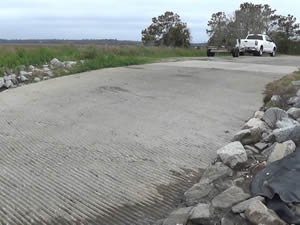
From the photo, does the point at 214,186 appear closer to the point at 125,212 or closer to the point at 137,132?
the point at 125,212

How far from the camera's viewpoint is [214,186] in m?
4.52

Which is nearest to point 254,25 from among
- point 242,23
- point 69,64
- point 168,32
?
point 242,23

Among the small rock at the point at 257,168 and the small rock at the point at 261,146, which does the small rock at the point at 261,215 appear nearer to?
the small rock at the point at 257,168

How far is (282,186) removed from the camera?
3.98 m

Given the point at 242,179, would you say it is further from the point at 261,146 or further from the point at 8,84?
the point at 8,84

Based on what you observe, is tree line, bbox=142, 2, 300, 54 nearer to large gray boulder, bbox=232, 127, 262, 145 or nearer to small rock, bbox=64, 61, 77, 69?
small rock, bbox=64, 61, 77, 69

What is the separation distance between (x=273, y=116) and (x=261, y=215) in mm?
3060

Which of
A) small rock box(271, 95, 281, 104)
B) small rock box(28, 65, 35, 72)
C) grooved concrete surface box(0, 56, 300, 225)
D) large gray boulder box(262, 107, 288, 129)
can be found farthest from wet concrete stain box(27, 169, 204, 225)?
small rock box(28, 65, 35, 72)

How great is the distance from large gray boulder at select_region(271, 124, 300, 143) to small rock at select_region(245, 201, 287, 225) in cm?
173

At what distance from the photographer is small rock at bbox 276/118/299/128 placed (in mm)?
5795

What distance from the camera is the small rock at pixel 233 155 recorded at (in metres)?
4.91

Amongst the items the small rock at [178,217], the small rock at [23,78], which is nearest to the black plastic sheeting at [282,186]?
the small rock at [178,217]

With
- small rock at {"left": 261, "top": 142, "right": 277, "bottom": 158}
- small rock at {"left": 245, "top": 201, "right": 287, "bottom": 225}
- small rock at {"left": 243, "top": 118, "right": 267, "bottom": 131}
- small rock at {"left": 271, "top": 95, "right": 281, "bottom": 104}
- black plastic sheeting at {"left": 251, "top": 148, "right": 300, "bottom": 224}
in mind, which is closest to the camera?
small rock at {"left": 245, "top": 201, "right": 287, "bottom": 225}

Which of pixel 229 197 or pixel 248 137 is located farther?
pixel 248 137
